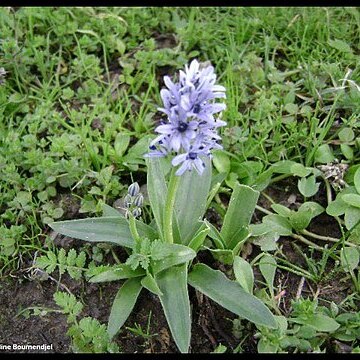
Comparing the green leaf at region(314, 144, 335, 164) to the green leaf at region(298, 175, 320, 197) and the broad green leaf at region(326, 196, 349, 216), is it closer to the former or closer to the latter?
the green leaf at region(298, 175, 320, 197)

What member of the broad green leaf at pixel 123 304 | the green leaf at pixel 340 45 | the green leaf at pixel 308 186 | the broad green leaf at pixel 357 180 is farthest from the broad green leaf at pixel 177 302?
the green leaf at pixel 340 45

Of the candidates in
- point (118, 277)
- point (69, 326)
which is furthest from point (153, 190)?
point (69, 326)

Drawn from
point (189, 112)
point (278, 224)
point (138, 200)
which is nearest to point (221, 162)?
point (278, 224)

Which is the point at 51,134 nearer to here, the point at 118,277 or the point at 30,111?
the point at 30,111

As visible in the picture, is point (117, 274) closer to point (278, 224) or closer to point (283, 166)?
point (278, 224)

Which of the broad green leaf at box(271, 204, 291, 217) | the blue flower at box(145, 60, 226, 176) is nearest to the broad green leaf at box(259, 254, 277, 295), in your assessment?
the broad green leaf at box(271, 204, 291, 217)

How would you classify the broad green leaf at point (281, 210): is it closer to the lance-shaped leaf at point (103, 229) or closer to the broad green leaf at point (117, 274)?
the lance-shaped leaf at point (103, 229)
